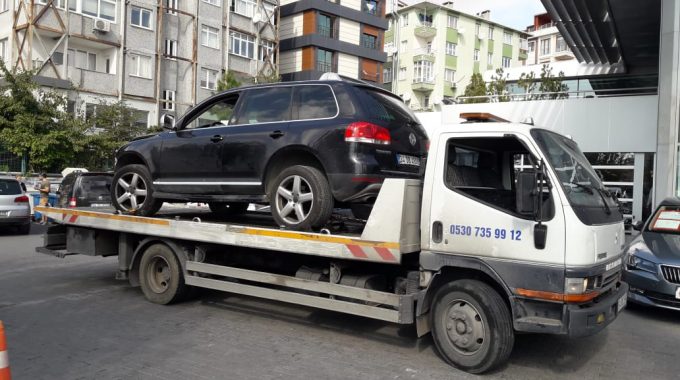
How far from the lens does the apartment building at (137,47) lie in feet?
84.0

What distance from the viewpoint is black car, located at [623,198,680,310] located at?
22.4 feet

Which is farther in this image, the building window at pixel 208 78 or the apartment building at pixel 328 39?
the apartment building at pixel 328 39

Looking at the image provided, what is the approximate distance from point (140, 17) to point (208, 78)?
5.41 m

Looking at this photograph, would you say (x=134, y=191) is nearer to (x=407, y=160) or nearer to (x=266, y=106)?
(x=266, y=106)

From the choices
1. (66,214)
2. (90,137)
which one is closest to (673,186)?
(66,214)

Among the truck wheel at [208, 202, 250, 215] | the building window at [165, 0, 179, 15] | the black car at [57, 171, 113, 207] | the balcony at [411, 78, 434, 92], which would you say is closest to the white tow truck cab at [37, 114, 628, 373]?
the truck wheel at [208, 202, 250, 215]

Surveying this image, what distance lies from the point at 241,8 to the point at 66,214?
3033 centimetres

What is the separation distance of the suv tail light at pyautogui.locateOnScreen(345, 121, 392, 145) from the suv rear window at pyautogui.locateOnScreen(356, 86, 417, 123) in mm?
148

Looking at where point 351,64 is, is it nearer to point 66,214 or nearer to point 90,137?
point 90,137

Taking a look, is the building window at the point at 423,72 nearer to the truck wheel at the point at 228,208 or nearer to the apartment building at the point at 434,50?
the apartment building at the point at 434,50

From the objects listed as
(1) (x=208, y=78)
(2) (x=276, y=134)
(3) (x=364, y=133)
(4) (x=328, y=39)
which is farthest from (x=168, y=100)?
(3) (x=364, y=133)

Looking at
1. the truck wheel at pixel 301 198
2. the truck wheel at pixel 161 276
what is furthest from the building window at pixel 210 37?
the truck wheel at pixel 301 198

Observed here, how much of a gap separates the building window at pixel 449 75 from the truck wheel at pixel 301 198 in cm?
4755

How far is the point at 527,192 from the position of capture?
443cm
